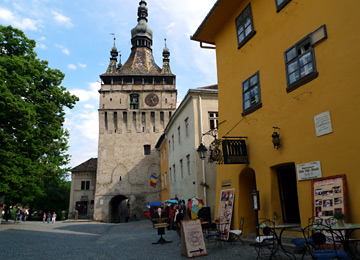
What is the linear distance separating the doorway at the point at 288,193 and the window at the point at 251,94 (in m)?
2.25

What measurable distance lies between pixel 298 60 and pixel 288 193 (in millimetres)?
4059

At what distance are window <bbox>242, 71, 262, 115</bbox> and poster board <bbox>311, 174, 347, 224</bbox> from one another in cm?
346

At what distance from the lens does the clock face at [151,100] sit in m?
40.4

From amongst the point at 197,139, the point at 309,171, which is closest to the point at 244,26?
the point at 309,171

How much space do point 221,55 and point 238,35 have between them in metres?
1.56

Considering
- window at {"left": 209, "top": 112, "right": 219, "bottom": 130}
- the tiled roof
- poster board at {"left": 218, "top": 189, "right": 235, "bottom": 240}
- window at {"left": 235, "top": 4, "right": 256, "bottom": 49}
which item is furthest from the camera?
the tiled roof

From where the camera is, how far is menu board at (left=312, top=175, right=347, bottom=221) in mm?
5961

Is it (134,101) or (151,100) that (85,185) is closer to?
(134,101)

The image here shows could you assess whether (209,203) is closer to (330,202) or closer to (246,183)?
(246,183)

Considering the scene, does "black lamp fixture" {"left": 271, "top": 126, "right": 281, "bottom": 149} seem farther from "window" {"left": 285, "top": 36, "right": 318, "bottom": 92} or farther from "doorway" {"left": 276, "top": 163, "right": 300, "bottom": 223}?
"window" {"left": 285, "top": 36, "right": 318, "bottom": 92}

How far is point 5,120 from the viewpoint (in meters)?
17.9

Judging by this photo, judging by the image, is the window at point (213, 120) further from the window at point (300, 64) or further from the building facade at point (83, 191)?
the building facade at point (83, 191)

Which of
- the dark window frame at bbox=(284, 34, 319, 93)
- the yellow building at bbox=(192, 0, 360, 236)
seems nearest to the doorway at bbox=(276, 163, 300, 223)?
the yellow building at bbox=(192, 0, 360, 236)

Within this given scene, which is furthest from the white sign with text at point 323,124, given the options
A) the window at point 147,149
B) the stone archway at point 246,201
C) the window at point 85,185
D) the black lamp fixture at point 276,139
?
the window at point 85,185
